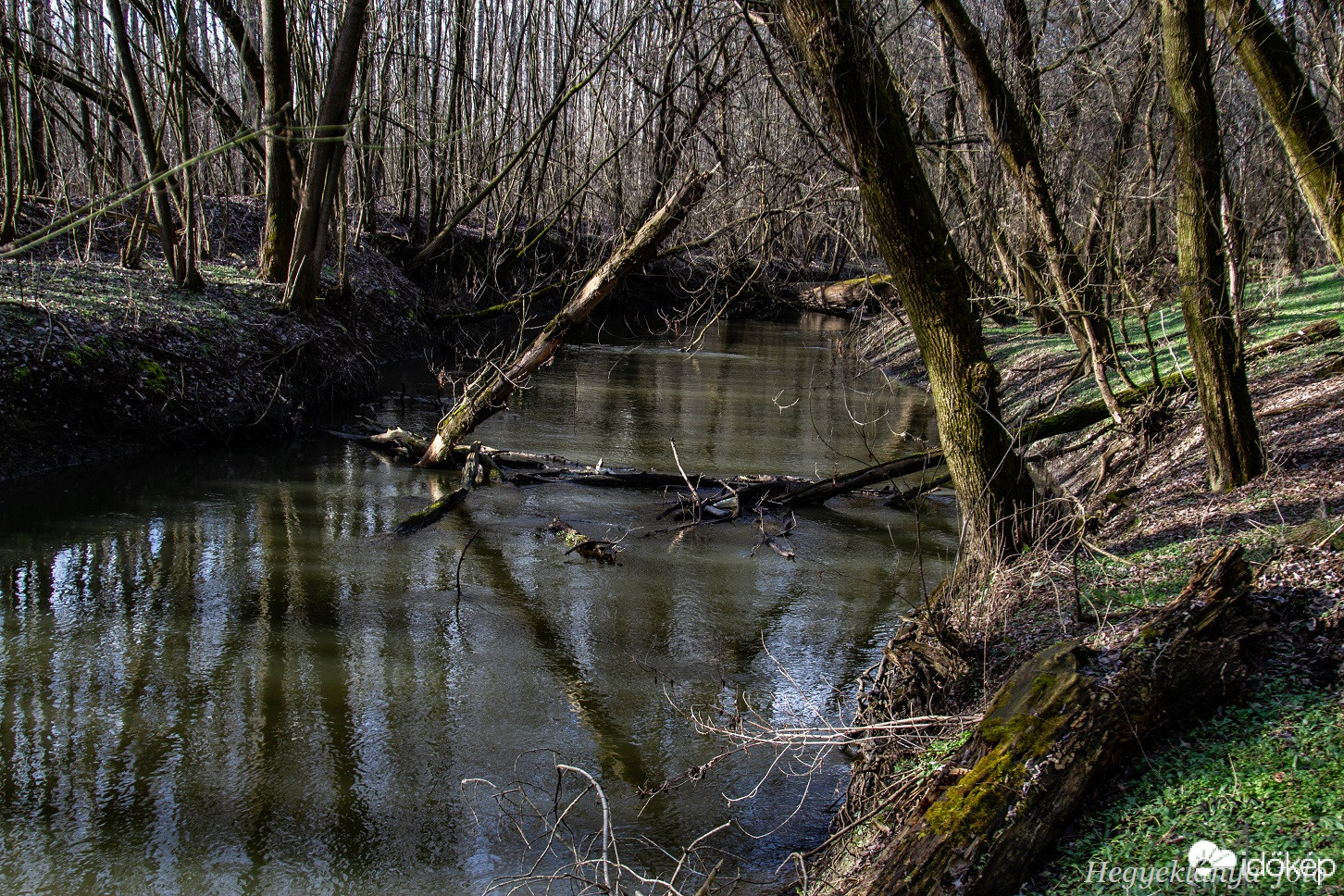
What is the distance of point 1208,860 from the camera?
2885mm

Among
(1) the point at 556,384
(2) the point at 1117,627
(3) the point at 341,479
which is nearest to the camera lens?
(2) the point at 1117,627

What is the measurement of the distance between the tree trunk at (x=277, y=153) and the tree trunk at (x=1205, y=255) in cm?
1104

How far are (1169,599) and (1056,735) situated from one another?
1.44m

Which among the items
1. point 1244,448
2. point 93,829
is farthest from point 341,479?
point 1244,448

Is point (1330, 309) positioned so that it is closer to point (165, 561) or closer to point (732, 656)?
point (732, 656)

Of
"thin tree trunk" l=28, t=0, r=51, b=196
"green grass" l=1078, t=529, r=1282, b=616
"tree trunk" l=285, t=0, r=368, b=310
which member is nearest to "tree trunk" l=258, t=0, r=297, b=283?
"tree trunk" l=285, t=0, r=368, b=310

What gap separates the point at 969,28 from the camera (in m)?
6.44

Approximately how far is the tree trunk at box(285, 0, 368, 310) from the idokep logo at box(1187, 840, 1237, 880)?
493 inches

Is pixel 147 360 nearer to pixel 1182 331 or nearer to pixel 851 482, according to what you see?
pixel 851 482

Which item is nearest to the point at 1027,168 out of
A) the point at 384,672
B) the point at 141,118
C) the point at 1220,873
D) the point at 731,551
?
the point at 731,551

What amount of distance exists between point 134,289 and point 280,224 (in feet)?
10.4

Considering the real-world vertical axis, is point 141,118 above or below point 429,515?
above

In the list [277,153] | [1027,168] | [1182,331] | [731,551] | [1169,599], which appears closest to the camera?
[1169,599]

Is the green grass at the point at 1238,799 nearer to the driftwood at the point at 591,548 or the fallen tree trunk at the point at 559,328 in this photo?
the driftwood at the point at 591,548
